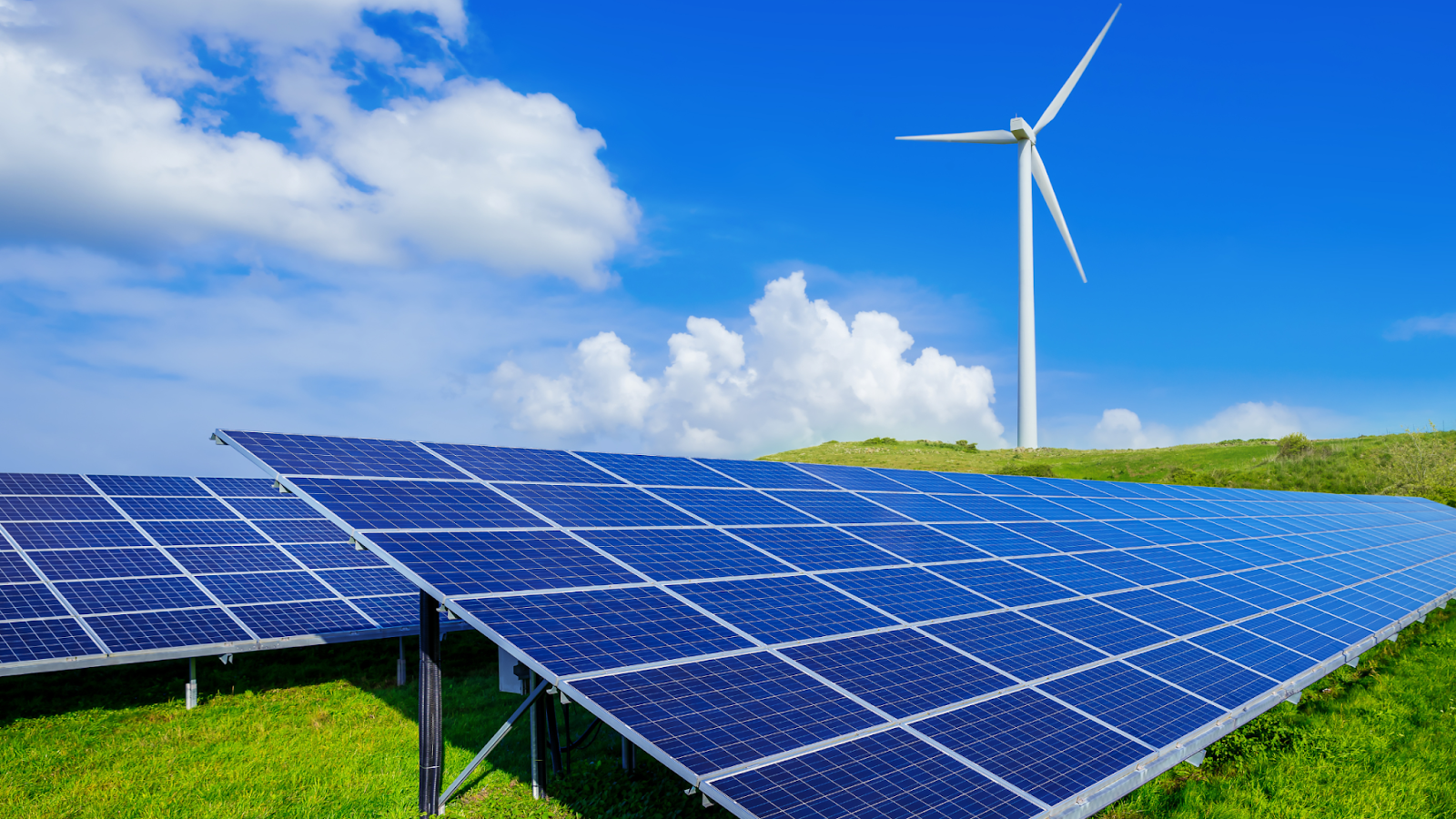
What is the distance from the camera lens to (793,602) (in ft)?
37.2

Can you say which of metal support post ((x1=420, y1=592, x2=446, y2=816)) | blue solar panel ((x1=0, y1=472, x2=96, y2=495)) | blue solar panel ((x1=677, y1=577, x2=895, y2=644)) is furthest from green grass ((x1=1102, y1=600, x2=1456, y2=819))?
blue solar panel ((x1=0, y1=472, x2=96, y2=495))

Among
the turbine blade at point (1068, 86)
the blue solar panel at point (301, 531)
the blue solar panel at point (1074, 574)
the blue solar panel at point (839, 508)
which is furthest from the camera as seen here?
the turbine blade at point (1068, 86)

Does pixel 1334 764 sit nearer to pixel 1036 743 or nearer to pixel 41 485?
pixel 1036 743

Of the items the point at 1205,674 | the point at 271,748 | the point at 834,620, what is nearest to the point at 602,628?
the point at 834,620

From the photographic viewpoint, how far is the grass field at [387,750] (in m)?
12.1

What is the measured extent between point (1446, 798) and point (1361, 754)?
1769 mm

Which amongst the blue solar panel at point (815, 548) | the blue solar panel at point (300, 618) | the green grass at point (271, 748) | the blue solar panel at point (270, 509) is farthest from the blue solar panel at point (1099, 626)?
the blue solar panel at point (270, 509)

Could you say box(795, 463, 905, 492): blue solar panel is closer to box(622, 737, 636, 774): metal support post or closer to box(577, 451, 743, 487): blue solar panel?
box(577, 451, 743, 487): blue solar panel

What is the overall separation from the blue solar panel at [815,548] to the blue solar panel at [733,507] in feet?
1.45

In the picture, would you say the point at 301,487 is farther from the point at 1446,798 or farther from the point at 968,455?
the point at 968,455

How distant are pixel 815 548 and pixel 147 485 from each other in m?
20.9

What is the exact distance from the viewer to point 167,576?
19.3 m

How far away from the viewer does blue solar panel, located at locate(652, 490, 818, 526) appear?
14855mm

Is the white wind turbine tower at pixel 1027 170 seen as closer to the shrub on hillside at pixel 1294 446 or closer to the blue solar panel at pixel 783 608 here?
the shrub on hillside at pixel 1294 446
